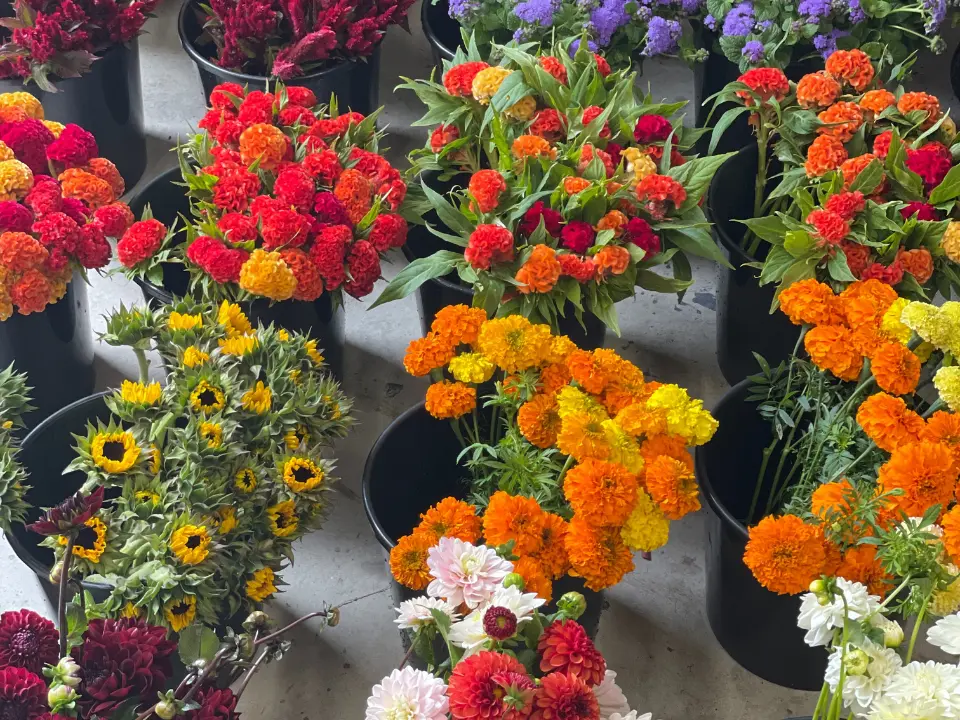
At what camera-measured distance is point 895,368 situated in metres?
1.29

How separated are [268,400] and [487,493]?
1.19 ft

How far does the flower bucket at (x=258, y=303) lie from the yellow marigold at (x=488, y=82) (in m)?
0.48

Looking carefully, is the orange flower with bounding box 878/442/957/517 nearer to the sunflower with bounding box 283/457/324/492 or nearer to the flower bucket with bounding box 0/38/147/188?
the sunflower with bounding box 283/457/324/492

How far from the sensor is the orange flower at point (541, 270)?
159 centimetres

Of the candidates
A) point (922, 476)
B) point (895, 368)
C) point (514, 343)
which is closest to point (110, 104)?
point (514, 343)

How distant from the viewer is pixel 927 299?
161 cm

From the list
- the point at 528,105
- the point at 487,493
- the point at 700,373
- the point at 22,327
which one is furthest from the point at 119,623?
the point at 700,373

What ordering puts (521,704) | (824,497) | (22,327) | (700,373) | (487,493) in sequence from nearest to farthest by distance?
(521,704), (824,497), (487,493), (22,327), (700,373)

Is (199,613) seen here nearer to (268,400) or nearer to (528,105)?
(268,400)

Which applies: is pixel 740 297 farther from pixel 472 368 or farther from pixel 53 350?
pixel 53 350

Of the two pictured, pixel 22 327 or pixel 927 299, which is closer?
pixel 927 299

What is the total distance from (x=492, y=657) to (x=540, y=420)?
1.62 feet

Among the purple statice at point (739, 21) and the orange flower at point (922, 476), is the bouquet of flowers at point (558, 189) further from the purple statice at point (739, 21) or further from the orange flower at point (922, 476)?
the orange flower at point (922, 476)

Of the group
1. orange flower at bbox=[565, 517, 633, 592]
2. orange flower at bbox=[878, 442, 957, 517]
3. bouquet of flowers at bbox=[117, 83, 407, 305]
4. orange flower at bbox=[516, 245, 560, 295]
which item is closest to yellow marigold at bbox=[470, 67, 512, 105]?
bouquet of flowers at bbox=[117, 83, 407, 305]
